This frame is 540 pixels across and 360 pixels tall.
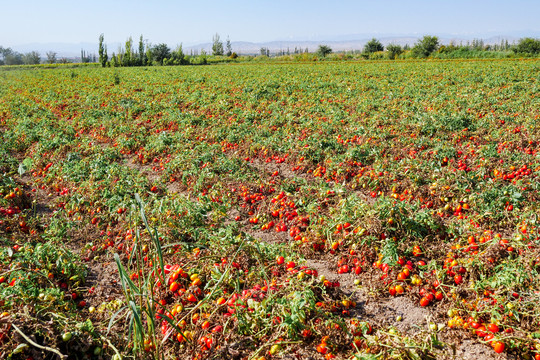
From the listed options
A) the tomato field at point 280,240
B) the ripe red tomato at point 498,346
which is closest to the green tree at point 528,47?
the tomato field at point 280,240

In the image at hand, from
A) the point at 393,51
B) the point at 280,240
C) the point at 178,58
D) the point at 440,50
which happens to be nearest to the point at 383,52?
the point at 393,51

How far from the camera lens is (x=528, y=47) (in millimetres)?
43656

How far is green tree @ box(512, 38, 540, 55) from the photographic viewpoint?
42838 mm

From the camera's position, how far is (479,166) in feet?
23.1

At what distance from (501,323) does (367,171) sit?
431cm

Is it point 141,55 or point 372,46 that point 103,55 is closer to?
point 141,55

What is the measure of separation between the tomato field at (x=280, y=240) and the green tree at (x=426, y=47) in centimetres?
4779

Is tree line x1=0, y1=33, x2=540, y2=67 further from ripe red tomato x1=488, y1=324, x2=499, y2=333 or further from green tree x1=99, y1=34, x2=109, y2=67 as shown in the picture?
ripe red tomato x1=488, y1=324, x2=499, y2=333

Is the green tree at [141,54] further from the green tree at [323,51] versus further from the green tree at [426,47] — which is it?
the green tree at [426,47]

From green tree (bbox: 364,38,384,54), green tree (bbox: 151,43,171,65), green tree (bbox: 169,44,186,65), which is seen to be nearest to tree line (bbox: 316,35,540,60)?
green tree (bbox: 364,38,384,54)

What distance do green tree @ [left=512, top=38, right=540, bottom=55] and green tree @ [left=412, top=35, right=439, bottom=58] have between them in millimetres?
11262

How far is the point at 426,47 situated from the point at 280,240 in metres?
58.1

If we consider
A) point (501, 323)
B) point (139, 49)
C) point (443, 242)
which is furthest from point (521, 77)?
point (139, 49)

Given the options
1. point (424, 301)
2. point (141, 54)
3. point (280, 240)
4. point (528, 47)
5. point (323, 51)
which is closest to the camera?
point (424, 301)
